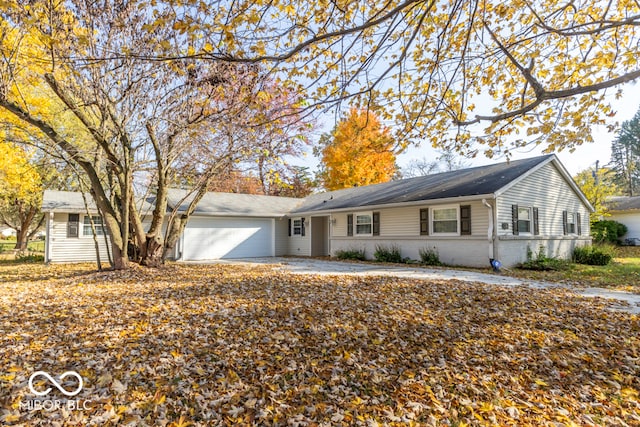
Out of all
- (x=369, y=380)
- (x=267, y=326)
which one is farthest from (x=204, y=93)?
(x=369, y=380)

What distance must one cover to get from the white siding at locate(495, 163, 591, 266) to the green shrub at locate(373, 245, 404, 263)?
3.84 meters

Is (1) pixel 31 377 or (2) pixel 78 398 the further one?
(1) pixel 31 377

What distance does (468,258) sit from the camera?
1216 cm

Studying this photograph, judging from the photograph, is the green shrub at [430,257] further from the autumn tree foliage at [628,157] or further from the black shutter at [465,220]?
the autumn tree foliage at [628,157]

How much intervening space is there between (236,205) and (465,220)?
11.1 meters

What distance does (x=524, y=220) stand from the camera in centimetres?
1284

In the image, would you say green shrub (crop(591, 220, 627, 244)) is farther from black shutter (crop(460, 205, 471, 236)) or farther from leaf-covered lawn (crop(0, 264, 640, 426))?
leaf-covered lawn (crop(0, 264, 640, 426))

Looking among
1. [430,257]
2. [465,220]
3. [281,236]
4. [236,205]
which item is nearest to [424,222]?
[430,257]

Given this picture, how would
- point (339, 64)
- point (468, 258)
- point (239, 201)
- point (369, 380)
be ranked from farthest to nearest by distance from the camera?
point (239, 201) → point (468, 258) → point (339, 64) → point (369, 380)

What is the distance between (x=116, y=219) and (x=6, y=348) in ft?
21.8

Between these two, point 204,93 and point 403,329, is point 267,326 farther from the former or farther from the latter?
point 204,93

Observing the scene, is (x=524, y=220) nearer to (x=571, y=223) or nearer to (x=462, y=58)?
(x=571, y=223)

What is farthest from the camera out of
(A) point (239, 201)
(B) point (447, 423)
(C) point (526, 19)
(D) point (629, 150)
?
(D) point (629, 150)

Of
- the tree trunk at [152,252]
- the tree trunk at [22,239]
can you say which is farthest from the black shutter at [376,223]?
the tree trunk at [22,239]
